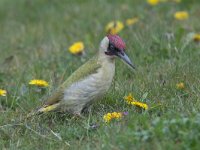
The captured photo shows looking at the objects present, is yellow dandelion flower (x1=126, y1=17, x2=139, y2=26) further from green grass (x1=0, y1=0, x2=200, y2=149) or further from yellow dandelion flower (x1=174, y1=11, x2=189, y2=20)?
yellow dandelion flower (x1=174, y1=11, x2=189, y2=20)

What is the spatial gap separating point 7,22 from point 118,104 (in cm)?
388

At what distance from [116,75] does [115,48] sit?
97cm

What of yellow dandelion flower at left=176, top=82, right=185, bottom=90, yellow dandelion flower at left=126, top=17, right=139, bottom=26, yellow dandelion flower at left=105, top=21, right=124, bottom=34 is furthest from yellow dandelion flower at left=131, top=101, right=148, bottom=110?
yellow dandelion flower at left=126, top=17, right=139, bottom=26

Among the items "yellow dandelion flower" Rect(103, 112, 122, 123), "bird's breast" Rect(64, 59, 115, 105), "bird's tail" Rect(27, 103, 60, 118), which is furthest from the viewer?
"bird's tail" Rect(27, 103, 60, 118)

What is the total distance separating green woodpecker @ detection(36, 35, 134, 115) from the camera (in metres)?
5.00

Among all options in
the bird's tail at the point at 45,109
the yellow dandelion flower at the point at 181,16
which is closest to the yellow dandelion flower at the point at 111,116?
the bird's tail at the point at 45,109

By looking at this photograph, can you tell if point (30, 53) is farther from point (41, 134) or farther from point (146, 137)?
point (146, 137)

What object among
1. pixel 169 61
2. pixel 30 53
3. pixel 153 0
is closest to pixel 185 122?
pixel 169 61

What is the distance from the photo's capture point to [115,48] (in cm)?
507

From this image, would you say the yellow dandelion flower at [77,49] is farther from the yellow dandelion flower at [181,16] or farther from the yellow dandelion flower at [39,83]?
the yellow dandelion flower at [181,16]

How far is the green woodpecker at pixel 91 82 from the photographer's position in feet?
16.4

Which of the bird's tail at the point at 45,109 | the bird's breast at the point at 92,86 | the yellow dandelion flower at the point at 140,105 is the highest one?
the bird's breast at the point at 92,86

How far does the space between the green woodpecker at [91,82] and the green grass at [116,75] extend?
0.12 m

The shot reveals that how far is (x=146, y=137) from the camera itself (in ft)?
13.1
